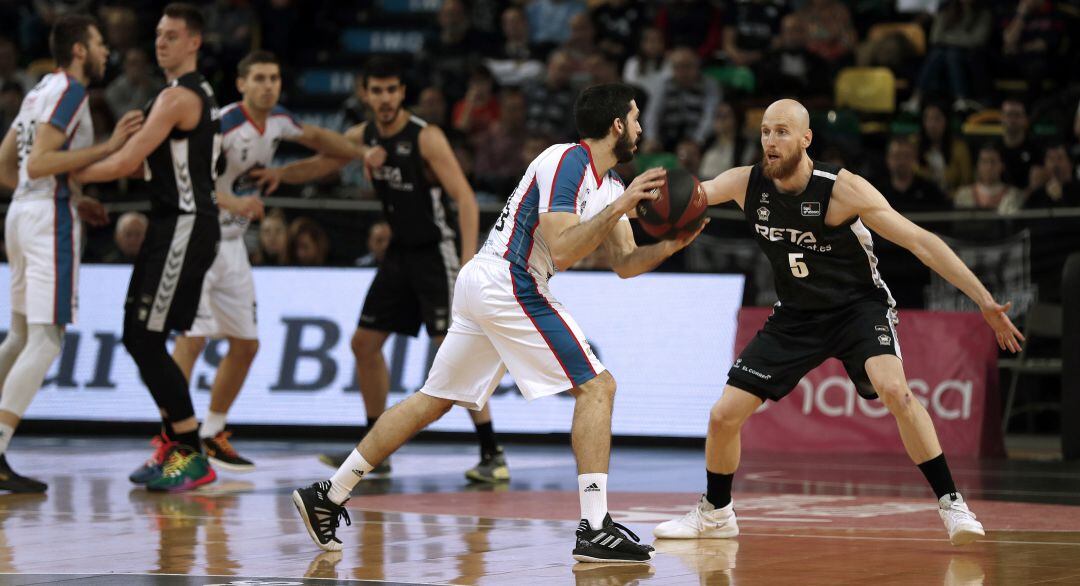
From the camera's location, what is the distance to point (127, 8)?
18.2 metres

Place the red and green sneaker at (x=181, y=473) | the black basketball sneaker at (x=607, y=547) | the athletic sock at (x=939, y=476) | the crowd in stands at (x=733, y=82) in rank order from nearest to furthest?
the black basketball sneaker at (x=607, y=547) < the athletic sock at (x=939, y=476) < the red and green sneaker at (x=181, y=473) < the crowd in stands at (x=733, y=82)

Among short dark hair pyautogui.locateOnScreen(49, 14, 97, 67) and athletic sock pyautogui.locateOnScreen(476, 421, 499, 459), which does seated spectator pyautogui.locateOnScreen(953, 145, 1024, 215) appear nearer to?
athletic sock pyautogui.locateOnScreen(476, 421, 499, 459)

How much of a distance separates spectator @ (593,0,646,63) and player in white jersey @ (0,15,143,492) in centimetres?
894

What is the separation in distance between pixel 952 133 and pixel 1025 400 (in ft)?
11.8

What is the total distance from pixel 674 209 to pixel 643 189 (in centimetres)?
27

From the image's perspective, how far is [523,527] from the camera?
7.03 metres

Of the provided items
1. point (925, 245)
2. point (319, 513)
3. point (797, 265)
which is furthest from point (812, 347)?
point (319, 513)

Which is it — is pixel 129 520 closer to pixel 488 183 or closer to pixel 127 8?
pixel 488 183

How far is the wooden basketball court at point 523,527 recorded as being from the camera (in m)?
5.62

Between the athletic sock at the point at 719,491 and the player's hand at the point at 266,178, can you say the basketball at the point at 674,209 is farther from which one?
the player's hand at the point at 266,178

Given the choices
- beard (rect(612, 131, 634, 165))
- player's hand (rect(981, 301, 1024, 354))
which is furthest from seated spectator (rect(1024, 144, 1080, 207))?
beard (rect(612, 131, 634, 165))

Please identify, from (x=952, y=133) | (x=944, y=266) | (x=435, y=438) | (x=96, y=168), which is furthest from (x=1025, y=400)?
(x=96, y=168)

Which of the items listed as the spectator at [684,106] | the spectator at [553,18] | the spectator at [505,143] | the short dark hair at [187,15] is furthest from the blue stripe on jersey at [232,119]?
the spectator at [553,18]

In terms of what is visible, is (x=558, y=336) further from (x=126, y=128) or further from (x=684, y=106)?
(x=684, y=106)
